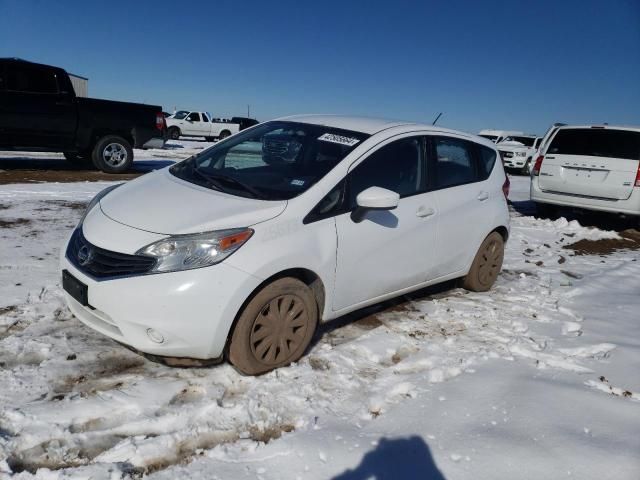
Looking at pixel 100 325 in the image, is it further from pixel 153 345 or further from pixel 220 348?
pixel 220 348

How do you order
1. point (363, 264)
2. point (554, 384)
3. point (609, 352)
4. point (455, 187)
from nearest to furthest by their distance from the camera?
point (554, 384) < point (363, 264) < point (609, 352) < point (455, 187)

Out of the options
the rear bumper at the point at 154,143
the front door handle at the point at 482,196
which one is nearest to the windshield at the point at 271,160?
the front door handle at the point at 482,196

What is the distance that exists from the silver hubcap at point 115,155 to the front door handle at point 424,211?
29.5 feet

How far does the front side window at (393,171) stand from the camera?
11.6ft

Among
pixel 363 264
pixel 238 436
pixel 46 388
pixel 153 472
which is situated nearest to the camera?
pixel 153 472

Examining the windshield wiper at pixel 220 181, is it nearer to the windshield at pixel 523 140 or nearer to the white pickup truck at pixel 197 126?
the windshield at pixel 523 140

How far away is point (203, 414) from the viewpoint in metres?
2.72

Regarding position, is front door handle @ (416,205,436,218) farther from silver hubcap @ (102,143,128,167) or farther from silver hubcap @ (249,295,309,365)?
silver hubcap @ (102,143,128,167)

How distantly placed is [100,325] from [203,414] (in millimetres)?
827

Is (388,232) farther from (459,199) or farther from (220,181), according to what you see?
(220,181)

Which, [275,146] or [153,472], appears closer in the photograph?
[153,472]

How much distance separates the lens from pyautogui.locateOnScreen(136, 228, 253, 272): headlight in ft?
9.11

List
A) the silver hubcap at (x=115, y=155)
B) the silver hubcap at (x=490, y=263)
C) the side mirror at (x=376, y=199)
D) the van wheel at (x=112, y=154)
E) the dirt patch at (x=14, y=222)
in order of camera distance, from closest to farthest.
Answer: the side mirror at (x=376, y=199) → the silver hubcap at (x=490, y=263) → the dirt patch at (x=14, y=222) → the van wheel at (x=112, y=154) → the silver hubcap at (x=115, y=155)

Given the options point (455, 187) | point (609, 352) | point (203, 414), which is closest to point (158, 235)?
point (203, 414)
